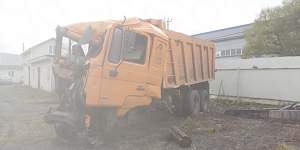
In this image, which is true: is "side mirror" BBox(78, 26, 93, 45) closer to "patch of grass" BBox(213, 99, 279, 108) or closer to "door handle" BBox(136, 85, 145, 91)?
"door handle" BBox(136, 85, 145, 91)

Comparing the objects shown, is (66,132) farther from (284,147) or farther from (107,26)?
(284,147)

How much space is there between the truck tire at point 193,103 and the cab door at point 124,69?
489cm

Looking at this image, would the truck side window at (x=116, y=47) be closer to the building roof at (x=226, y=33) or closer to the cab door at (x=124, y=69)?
the cab door at (x=124, y=69)

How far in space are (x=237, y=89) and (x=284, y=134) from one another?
11.0 metres

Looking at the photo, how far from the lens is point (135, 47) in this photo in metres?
9.14

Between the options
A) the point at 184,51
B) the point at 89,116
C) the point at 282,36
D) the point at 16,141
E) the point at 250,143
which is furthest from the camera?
the point at 282,36

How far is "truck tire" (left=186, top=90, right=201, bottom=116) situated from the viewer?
45.2 ft

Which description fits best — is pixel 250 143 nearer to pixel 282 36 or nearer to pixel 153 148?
pixel 153 148

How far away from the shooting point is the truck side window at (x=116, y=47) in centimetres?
812

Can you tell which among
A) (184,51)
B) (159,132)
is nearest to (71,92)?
(159,132)

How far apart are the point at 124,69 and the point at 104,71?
23.3 inches

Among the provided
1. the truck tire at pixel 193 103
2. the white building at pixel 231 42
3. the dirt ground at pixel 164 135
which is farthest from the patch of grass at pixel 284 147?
the white building at pixel 231 42

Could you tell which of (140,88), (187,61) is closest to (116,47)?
(140,88)

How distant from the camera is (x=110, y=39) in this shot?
26.6 ft
